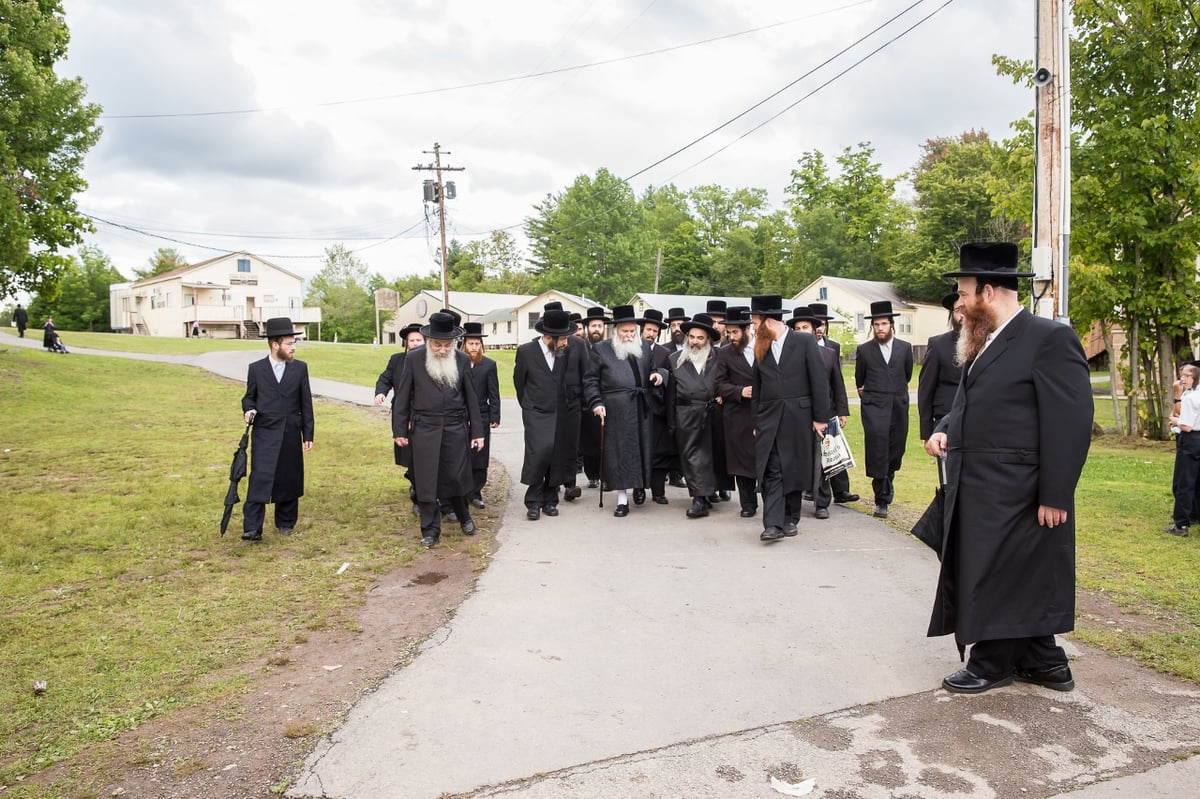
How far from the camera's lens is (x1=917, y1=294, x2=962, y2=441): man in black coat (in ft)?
27.8

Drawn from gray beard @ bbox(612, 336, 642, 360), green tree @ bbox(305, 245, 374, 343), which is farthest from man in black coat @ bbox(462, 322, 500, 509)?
green tree @ bbox(305, 245, 374, 343)

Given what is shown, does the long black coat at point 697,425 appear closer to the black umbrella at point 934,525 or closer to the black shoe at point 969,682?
the black umbrella at point 934,525

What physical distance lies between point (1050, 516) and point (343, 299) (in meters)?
97.5

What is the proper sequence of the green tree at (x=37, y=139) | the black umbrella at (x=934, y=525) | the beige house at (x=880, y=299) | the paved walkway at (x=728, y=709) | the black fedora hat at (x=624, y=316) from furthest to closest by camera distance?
the beige house at (x=880, y=299)
the green tree at (x=37, y=139)
the black fedora hat at (x=624, y=316)
the black umbrella at (x=934, y=525)
the paved walkway at (x=728, y=709)

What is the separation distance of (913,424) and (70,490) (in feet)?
58.4

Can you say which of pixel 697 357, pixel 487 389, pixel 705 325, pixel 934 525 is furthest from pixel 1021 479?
pixel 487 389

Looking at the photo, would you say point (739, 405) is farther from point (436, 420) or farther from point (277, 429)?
point (277, 429)

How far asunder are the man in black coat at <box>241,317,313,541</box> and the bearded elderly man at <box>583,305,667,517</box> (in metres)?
2.95

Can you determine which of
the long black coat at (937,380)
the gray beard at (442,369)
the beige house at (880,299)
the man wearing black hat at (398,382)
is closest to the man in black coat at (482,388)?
the man wearing black hat at (398,382)

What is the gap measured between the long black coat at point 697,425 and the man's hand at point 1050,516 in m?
4.86

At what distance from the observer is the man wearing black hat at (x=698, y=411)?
9.19m

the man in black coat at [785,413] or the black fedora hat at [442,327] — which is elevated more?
the black fedora hat at [442,327]

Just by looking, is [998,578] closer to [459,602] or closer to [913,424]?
[459,602]

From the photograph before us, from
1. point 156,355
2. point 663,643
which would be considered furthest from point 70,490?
point 156,355
